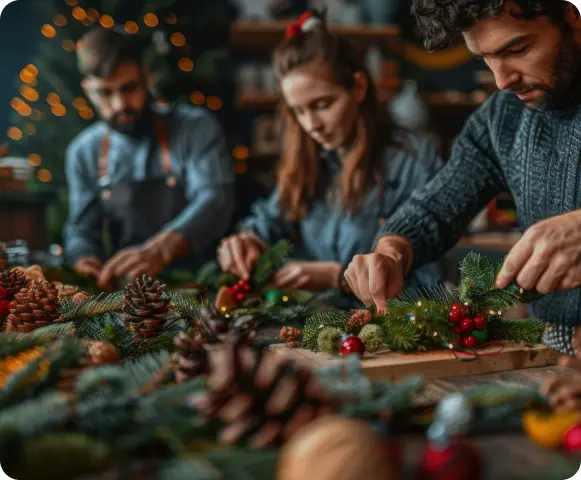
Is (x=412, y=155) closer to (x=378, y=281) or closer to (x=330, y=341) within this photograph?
(x=378, y=281)

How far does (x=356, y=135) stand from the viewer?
4.58 feet

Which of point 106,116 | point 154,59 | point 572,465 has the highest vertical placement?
point 154,59

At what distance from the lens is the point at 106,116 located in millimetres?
1810

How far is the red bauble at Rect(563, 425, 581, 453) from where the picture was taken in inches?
16.1

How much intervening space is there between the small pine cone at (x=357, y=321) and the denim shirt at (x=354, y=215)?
0.43 meters

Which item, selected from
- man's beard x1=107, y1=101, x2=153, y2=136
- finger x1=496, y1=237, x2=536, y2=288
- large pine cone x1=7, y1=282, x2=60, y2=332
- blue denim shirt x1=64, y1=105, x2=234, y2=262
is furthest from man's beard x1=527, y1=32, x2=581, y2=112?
man's beard x1=107, y1=101, x2=153, y2=136

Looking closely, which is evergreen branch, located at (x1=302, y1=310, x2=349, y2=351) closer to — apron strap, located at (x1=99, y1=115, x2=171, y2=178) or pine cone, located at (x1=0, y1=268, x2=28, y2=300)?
pine cone, located at (x1=0, y1=268, x2=28, y2=300)

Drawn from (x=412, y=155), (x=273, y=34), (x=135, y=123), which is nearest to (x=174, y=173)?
(x=135, y=123)

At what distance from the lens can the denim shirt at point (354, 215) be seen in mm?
1319

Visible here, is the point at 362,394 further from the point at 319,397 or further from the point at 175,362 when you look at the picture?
the point at 175,362

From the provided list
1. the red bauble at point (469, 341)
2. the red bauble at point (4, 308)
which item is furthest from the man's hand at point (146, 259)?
the red bauble at point (469, 341)

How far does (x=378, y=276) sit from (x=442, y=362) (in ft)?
0.71

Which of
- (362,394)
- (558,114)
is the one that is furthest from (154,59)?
(362,394)

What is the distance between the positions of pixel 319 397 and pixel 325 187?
109cm
